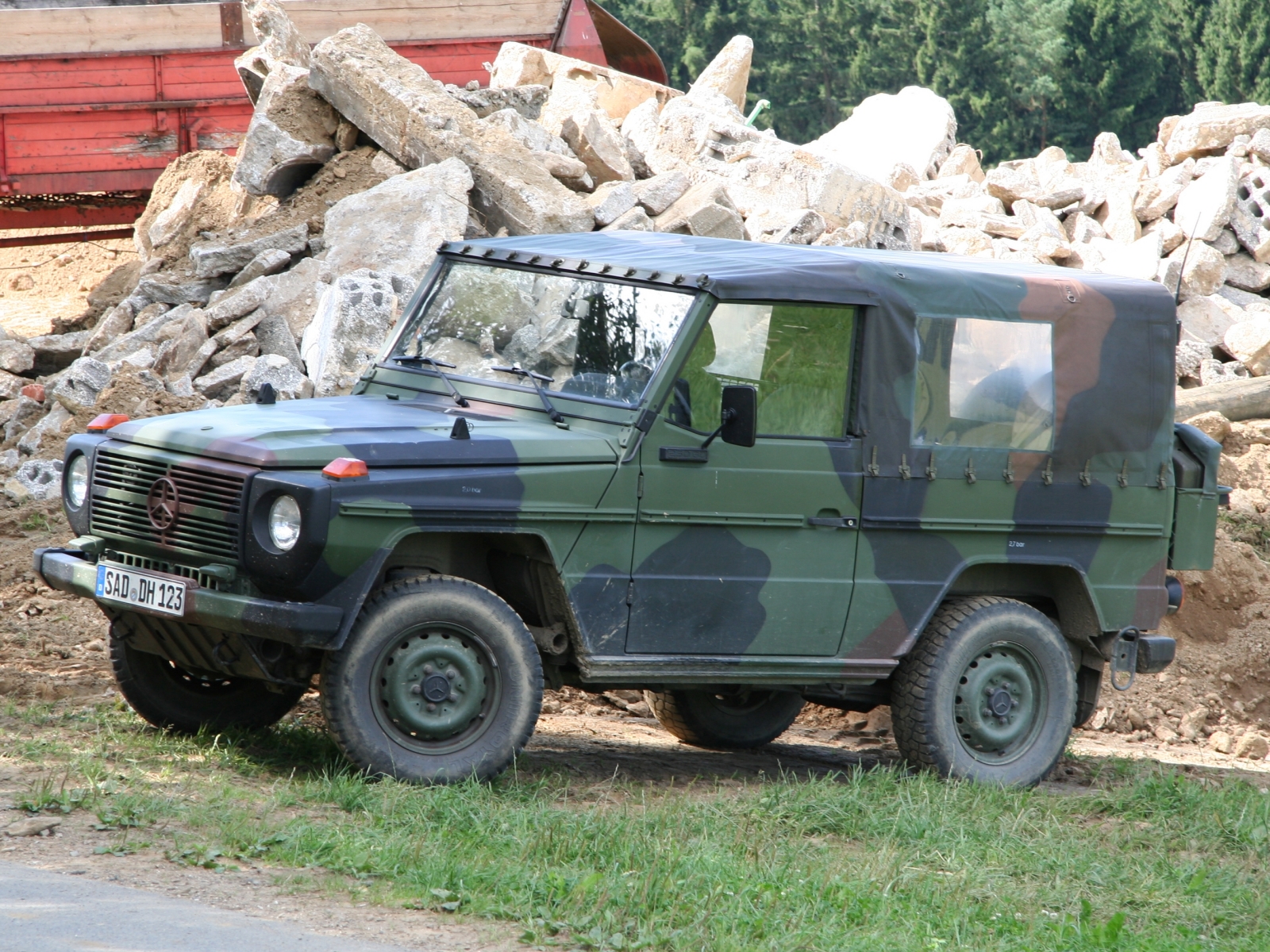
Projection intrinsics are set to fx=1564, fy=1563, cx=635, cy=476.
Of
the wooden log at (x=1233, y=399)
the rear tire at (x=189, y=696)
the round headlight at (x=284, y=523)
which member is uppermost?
the wooden log at (x=1233, y=399)

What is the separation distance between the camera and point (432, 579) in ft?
18.2

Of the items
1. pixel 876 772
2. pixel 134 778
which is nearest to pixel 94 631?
pixel 134 778

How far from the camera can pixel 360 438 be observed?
17.9 ft

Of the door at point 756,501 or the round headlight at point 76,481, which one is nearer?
the door at point 756,501

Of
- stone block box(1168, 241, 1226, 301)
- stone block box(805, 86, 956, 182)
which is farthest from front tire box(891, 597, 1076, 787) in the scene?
stone block box(805, 86, 956, 182)

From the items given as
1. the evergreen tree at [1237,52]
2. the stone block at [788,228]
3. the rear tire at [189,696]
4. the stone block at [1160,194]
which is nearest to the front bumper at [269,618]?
the rear tire at [189,696]

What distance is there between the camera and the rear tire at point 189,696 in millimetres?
6191

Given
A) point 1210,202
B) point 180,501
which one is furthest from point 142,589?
point 1210,202

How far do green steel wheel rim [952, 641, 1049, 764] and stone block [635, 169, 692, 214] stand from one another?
259 inches

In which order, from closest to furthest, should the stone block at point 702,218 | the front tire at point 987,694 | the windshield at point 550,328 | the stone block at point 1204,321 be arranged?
the windshield at point 550,328
the front tire at point 987,694
the stone block at point 702,218
the stone block at point 1204,321

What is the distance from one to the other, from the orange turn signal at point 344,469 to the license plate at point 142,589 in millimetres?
663

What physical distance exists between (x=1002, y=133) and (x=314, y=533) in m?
43.6

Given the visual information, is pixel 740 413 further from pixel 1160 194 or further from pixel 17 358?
pixel 1160 194

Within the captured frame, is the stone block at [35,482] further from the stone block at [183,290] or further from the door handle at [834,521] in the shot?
the door handle at [834,521]
